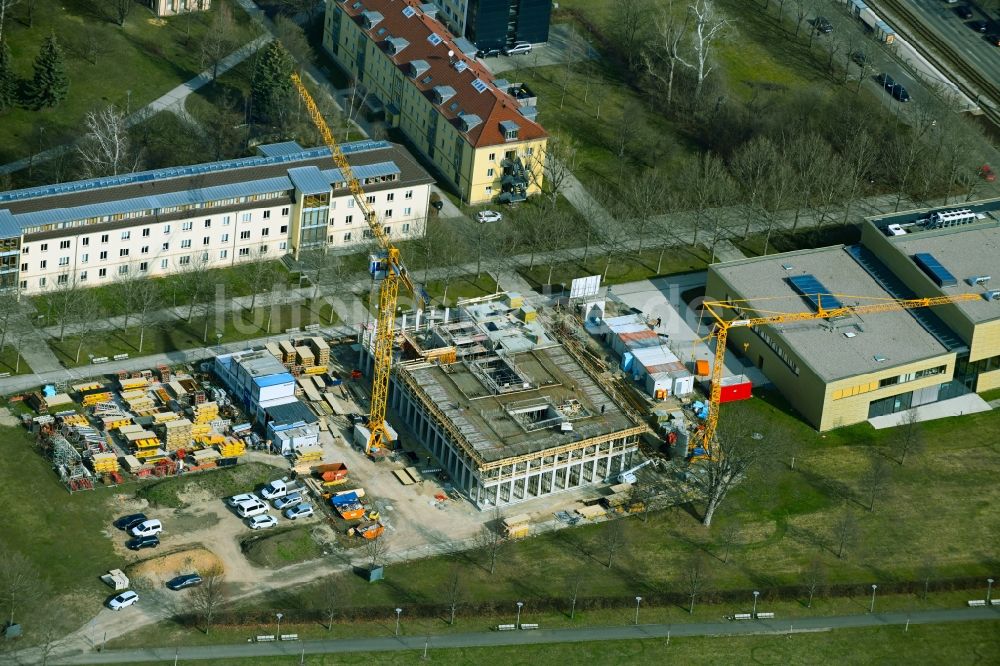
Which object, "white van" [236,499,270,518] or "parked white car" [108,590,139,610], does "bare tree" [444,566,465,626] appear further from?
"parked white car" [108,590,139,610]

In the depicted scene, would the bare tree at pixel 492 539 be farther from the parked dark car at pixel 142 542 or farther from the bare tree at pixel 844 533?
the bare tree at pixel 844 533

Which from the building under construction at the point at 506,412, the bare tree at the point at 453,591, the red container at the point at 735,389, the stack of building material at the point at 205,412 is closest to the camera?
the bare tree at the point at 453,591

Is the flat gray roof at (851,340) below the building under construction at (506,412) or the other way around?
the other way around

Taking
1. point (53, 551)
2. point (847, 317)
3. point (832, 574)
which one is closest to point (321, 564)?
point (53, 551)

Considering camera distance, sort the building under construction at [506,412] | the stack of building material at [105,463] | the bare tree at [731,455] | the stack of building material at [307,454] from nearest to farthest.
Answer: the stack of building material at [105,463]
the bare tree at [731,455]
the building under construction at [506,412]
the stack of building material at [307,454]

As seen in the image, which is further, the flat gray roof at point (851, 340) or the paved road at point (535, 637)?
the flat gray roof at point (851, 340)

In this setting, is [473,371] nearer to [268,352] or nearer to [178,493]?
[268,352]

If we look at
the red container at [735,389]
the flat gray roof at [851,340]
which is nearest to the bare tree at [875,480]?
the flat gray roof at [851,340]

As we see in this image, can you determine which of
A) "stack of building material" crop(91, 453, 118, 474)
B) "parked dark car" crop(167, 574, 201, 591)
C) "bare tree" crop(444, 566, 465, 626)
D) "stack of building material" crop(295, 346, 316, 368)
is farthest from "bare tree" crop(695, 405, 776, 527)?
"stack of building material" crop(91, 453, 118, 474)
